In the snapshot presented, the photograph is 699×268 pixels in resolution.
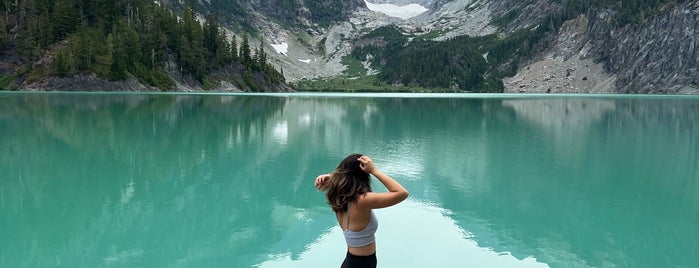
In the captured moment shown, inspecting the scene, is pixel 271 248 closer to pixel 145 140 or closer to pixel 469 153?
pixel 469 153

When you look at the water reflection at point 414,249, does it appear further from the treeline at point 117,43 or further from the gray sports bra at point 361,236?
the treeline at point 117,43

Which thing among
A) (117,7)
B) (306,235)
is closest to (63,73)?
(117,7)

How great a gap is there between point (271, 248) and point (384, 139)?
2228cm

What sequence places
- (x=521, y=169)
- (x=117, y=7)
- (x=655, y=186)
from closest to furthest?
(x=655, y=186) < (x=521, y=169) < (x=117, y=7)

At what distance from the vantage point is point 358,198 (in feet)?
19.5

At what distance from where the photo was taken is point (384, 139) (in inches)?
1332

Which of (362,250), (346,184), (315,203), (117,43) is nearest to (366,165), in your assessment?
(346,184)

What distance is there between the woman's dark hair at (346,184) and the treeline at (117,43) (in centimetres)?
13693

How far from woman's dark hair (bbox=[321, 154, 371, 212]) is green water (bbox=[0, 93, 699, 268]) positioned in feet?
18.4

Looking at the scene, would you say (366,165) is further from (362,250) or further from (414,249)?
(414,249)

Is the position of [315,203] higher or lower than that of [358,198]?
lower

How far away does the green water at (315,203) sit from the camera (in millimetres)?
11609

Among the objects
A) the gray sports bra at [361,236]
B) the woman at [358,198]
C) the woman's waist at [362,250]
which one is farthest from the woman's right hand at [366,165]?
the woman's waist at [362,250]

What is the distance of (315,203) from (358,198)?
36.2 ft
